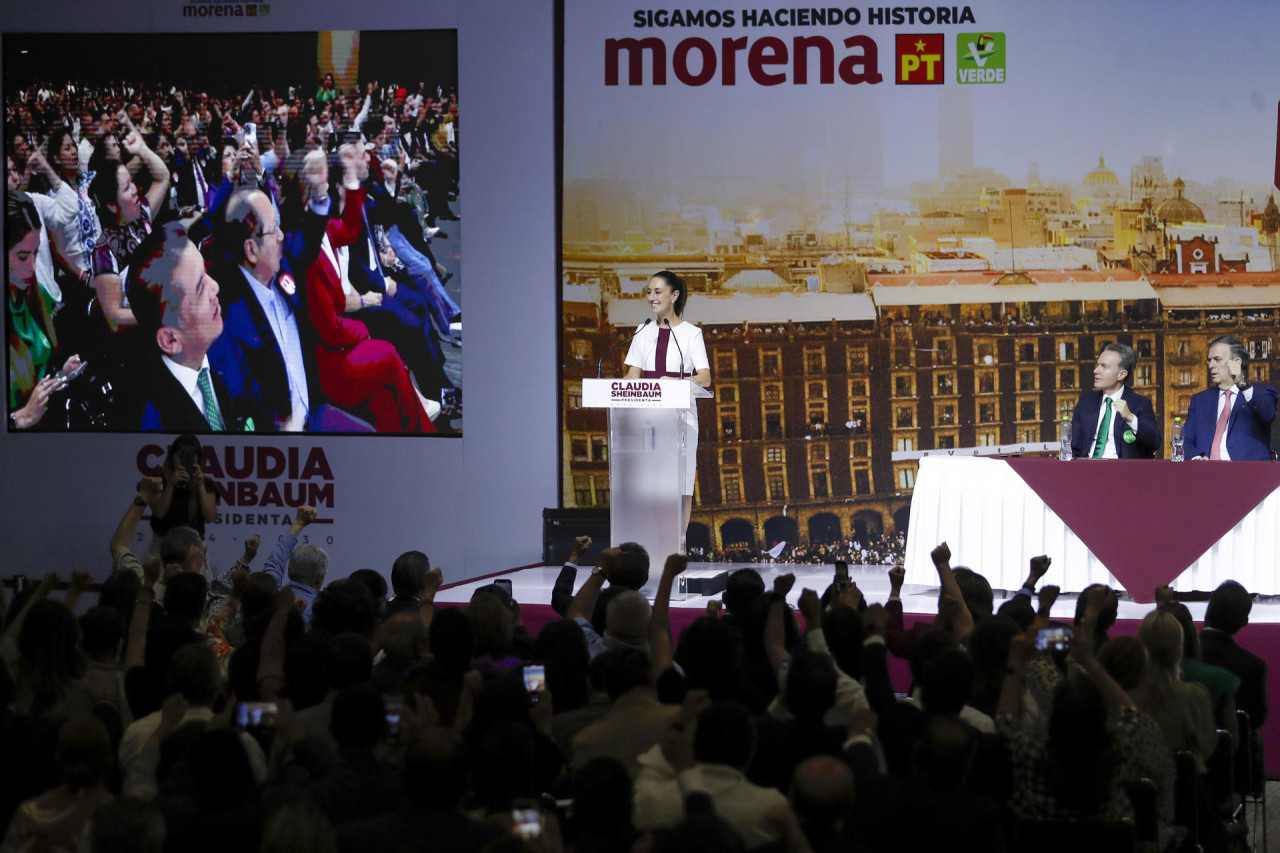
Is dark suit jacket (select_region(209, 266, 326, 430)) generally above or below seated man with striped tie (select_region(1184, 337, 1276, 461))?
above

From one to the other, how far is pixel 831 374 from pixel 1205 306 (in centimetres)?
231

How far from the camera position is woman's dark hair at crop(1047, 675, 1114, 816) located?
264 centimetres

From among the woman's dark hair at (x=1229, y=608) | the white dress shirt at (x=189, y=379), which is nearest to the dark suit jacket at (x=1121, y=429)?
the woman's dark hair at (x=1229, y=608)

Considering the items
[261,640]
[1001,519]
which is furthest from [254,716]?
[1001,519]

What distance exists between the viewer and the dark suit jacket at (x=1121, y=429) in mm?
6668

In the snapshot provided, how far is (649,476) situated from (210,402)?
4168mm

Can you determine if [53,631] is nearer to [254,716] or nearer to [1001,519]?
[254,716]

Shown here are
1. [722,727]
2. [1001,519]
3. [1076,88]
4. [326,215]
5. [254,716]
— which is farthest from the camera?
[326,215]

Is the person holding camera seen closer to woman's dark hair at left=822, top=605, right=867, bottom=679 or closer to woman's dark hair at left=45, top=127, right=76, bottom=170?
woman's dark hair at left=822, top=605, right=867, bottom=679

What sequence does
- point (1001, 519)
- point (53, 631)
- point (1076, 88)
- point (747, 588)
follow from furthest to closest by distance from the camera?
point (1076, 88), point (1001, 519), point (747, 588), point (53, 631)

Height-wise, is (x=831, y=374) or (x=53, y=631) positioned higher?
(x=831, y=374)

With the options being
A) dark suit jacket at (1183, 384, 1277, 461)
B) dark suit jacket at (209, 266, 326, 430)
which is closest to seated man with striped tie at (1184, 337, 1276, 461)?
dark suit jacket at (1183, 384, 1277, 461)

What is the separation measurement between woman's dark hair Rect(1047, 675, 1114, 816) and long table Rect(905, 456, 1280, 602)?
384cm

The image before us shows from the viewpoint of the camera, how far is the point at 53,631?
333cm
